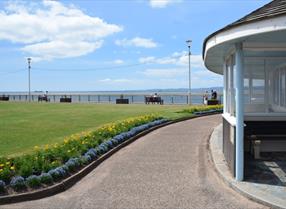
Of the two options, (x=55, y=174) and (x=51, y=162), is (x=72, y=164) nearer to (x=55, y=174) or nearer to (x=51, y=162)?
(x=51, y=162)

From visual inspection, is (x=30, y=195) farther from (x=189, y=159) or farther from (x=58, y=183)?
(x=189, y=159)

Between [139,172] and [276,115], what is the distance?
4.17 m

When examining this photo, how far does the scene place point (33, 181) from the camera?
765cm

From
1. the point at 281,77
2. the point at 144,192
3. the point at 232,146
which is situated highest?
the point at 281,77

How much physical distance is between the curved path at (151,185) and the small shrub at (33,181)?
1.54ft

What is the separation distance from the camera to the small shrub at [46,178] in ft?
25.7

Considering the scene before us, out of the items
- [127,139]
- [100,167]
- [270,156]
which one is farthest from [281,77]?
[100,167]

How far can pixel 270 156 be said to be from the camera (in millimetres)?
10734

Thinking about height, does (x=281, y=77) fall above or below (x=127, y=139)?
above

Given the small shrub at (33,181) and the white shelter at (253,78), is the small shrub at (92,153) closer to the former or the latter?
the small shrub at (33,181)

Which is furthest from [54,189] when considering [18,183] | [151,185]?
[151,185]

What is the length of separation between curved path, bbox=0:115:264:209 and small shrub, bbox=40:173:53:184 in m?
0.42

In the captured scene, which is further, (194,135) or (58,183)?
(194,135)

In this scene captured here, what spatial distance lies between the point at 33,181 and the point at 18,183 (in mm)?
287
